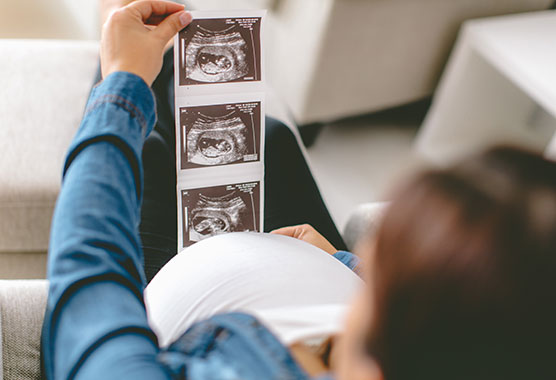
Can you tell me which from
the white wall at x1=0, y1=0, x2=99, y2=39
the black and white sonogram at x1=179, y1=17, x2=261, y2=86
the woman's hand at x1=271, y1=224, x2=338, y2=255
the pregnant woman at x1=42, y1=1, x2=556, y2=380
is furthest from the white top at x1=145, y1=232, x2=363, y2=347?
the white wall at x1=0, y1=0, x2=99, y2=39

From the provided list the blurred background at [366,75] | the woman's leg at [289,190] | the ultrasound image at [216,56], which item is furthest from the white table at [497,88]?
the ultrasound image at [216,56]

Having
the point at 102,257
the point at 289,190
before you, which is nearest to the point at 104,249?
the point at 102,257

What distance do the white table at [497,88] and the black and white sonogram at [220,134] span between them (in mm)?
787

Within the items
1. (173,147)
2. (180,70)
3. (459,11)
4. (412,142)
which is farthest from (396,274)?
(412,142)

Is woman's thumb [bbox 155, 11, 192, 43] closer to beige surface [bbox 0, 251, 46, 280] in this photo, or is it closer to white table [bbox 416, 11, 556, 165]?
beige surface [bbox 0, 251, 46, 280]

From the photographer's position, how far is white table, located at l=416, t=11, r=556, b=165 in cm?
126

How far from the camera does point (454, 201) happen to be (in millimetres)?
230

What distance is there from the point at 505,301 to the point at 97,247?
314 mm

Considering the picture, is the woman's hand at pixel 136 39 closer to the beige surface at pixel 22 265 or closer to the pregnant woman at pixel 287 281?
the pregnant woman at pixel 287 281

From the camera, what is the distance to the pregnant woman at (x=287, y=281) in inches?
8.5

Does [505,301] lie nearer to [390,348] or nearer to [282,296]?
[390,348]

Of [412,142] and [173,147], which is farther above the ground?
[173,147]

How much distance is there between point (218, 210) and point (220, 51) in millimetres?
236

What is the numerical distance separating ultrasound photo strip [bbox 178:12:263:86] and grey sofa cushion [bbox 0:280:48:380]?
344 millimetres
